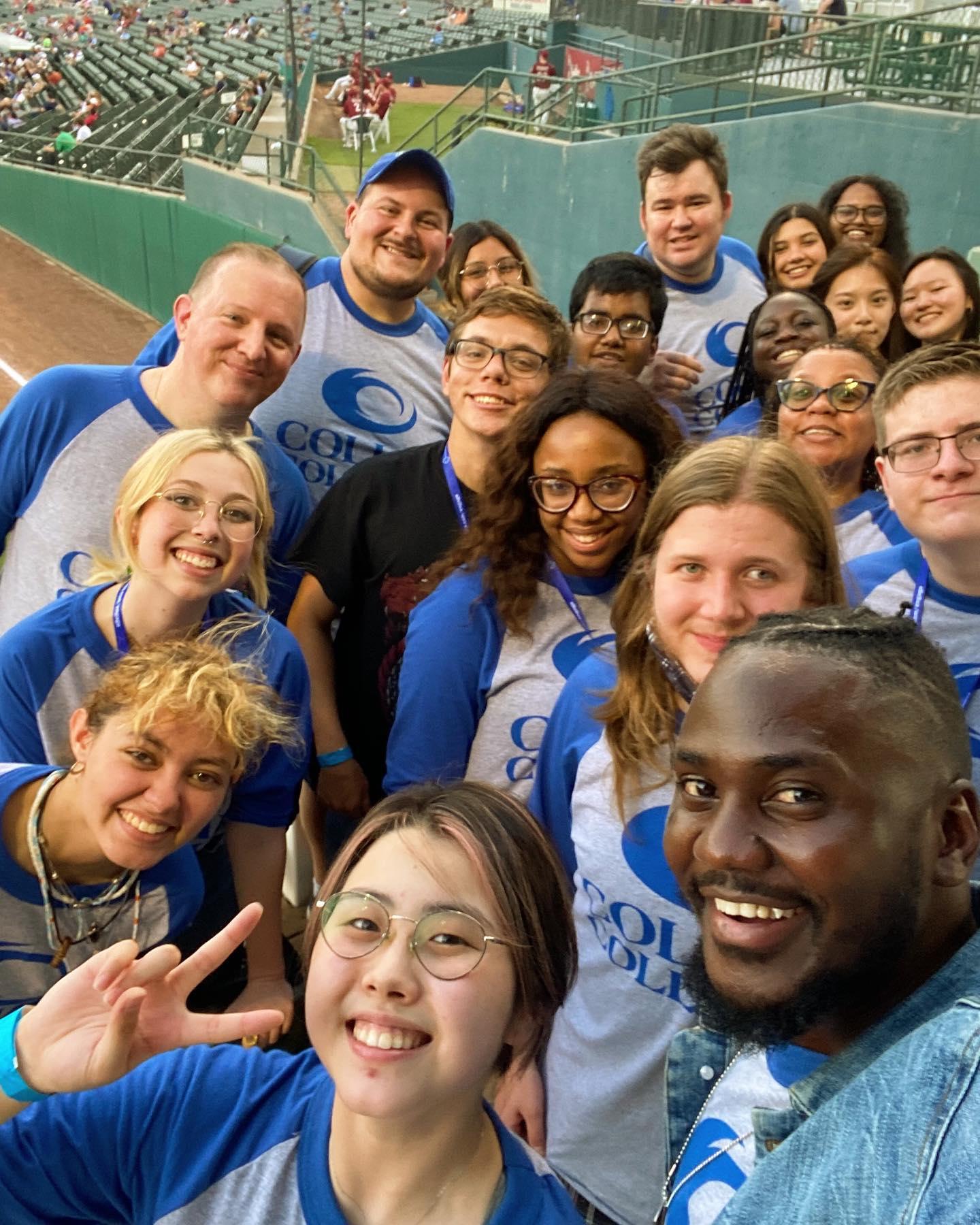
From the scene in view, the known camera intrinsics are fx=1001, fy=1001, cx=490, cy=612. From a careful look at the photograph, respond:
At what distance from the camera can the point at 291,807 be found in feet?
7.82

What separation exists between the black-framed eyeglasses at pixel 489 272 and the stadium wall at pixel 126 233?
27.4ft

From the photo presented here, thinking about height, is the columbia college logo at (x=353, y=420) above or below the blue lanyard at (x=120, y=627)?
above

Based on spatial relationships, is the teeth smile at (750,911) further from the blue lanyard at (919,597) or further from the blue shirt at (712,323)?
the blue shirt at (712,323)

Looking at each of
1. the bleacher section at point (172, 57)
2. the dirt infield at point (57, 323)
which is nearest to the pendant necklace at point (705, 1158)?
the dirt infield at point (57, 323)

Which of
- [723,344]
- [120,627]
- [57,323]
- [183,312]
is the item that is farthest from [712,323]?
[57,323]

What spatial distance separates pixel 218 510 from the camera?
233 centimetres

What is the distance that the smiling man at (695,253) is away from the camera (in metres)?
3.88

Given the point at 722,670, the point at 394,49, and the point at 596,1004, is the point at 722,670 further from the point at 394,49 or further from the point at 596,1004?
the point at 394,49

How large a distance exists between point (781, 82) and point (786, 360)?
26.8ft

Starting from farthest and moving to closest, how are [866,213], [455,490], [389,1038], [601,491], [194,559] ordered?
[866,213]
[455,490]
[194,559]
[601,491]
[389,1038]

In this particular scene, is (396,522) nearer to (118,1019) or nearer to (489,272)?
(118,1019)

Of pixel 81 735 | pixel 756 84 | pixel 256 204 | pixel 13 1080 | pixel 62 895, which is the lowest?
pixel 62 895

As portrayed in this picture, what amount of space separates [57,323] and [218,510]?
13.3m

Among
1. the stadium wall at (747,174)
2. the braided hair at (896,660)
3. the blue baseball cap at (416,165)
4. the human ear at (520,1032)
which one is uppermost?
the stadium wall at (747,174)
